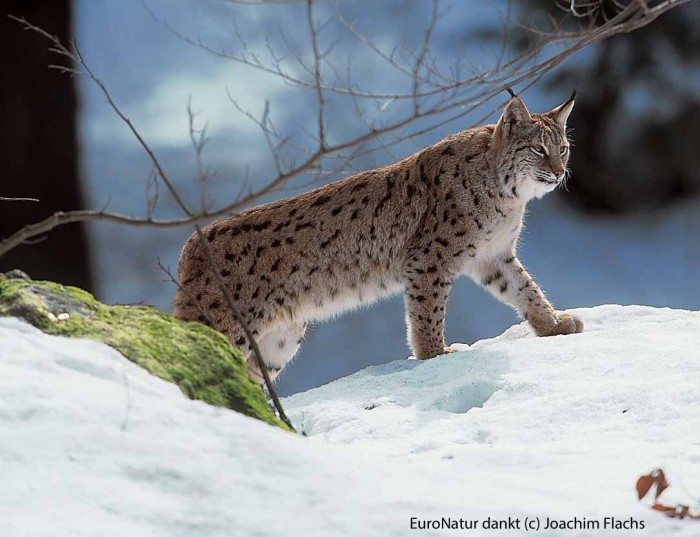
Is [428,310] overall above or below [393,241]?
below

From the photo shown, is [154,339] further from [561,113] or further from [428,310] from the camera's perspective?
[561,113]

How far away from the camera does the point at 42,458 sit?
2.89 meters

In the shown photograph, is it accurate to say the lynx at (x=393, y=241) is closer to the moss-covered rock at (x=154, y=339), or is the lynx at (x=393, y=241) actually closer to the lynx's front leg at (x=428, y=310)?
the lynx's front leg at (x=428, y=310)

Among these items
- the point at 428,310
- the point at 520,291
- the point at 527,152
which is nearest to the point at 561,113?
the point at 527,152

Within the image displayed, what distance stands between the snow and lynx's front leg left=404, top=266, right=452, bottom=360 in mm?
2606

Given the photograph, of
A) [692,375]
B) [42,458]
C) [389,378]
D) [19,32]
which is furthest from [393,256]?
[42,458]

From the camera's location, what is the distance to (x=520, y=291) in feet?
25.1

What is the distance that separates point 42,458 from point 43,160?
5.56 meters

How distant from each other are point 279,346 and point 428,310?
1.30m

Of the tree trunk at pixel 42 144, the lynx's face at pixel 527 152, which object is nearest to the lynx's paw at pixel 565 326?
the lynx's face at pixel 527 152

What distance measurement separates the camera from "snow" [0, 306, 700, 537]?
276 centimetres

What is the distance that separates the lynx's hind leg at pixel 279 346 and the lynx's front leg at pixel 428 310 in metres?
0.95

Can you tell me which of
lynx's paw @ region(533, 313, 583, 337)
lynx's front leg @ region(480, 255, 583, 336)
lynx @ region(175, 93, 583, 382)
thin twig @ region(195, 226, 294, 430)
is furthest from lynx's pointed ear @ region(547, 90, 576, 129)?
thin twig @ region(195, 226, 294, 430)

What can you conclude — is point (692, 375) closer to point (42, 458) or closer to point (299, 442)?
point (299, 442)
